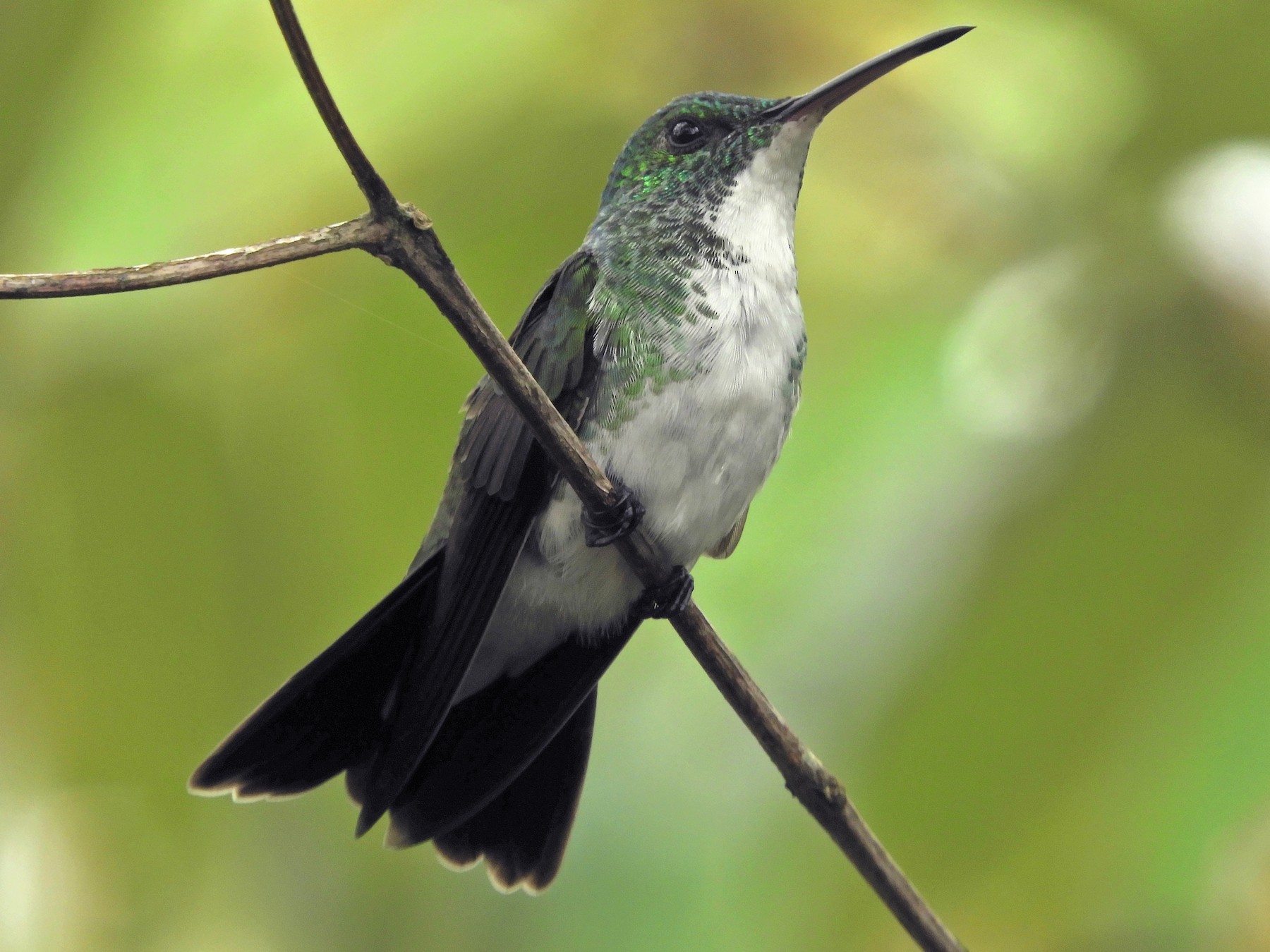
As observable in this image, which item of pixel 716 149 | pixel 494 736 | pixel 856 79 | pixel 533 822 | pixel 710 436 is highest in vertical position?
pixel 716 149

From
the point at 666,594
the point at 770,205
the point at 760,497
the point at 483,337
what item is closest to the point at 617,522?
the point at 666,594

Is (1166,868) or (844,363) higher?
(844,363)

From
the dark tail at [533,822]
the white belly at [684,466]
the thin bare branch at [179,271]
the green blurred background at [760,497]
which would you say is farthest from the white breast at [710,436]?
the thin bare branch at [179,271]

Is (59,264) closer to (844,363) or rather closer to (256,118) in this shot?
(256,118)

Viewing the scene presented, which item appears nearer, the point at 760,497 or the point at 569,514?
the point at 569,514

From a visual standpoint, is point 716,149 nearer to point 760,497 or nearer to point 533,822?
point 760,497

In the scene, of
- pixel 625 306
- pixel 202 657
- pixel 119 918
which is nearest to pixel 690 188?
pixel 625 306

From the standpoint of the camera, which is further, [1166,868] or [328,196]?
[328,196]
